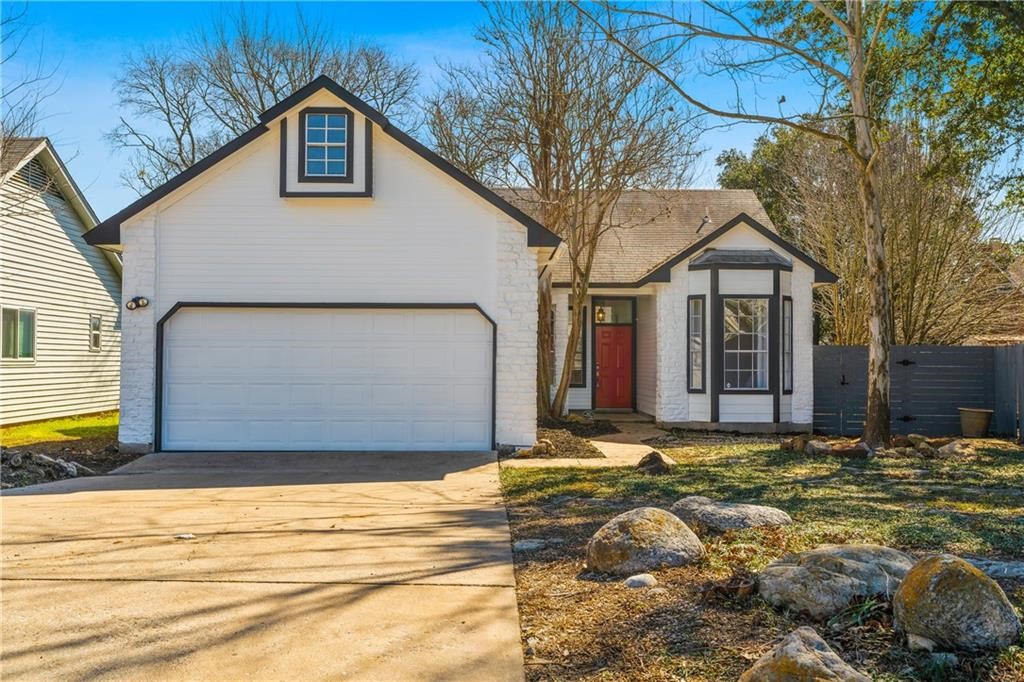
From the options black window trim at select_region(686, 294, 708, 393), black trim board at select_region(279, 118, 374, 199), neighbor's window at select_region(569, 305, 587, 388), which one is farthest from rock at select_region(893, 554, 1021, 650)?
neighbor's window at select_region(569, 305, 587, 388)

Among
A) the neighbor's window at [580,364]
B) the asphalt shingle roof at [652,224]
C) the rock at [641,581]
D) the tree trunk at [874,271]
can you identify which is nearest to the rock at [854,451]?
the tree trunk at [874,271]

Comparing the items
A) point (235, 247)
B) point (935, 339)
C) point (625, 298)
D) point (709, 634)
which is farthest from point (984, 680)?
point (935, 339)

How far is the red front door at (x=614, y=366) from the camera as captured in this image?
1928cm

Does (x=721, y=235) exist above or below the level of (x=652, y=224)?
below

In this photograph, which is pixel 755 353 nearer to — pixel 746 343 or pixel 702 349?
pixel 746 343

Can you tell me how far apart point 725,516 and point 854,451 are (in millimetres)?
6256

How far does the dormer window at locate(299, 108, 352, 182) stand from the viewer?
12359 mm

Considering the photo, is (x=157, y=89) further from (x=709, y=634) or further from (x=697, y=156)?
(x=709, y=634)

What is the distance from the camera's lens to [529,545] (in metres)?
6.18

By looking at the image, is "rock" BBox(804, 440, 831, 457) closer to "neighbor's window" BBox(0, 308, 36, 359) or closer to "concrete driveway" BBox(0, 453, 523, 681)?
"concrete driveway" BBox(0, 453, 523, 681)

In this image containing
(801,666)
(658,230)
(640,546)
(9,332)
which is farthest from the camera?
(658,230)

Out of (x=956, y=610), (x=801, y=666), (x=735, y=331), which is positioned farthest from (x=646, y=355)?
(x=801, y=666)

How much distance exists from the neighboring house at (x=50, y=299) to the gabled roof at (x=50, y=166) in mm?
24

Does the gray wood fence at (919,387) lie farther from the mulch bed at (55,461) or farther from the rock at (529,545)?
the mulch bed at (55,461)
